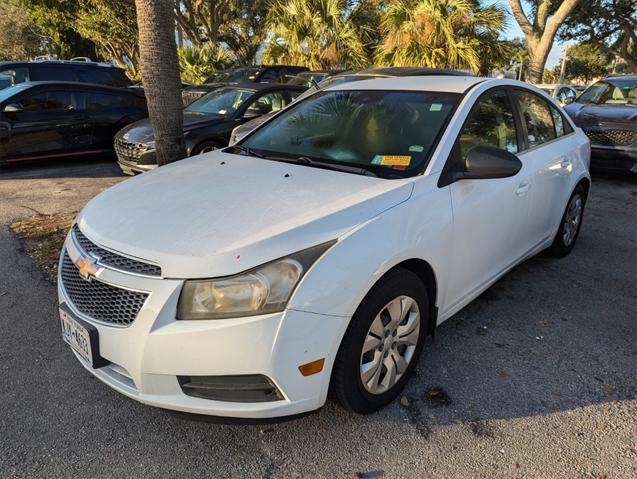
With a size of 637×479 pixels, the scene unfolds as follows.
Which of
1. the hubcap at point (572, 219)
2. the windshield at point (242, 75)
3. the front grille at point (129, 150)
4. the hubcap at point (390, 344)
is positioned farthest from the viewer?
the windshield at point (242, 75)

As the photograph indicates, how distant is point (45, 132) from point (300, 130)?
642 cm

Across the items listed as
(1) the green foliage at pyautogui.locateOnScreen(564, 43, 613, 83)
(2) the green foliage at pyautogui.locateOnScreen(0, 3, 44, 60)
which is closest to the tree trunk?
(2) the green foliage at pyautogui.locateOnScreen(0, 3, 44, 60)

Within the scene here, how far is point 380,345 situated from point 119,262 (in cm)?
124

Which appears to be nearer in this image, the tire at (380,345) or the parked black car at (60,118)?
the tire at (380,345)

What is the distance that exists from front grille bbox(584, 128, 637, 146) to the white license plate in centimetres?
803

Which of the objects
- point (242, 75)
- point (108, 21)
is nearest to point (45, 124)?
point (242, 75)

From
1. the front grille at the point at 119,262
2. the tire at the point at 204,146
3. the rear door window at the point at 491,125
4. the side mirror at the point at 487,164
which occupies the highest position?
the rear door window at the point at 491,125

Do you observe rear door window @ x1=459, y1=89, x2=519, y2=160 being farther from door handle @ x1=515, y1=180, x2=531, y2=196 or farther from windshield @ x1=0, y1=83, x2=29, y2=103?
windshield @ x1=0, y1=83, x2=29, y2=103

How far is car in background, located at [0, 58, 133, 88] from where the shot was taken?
10.6m

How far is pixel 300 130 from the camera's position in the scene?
353cm

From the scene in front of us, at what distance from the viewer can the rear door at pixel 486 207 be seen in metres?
2.87

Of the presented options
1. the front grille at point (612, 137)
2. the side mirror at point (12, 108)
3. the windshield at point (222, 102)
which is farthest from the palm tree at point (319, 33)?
the side mirror at point (12, 108)

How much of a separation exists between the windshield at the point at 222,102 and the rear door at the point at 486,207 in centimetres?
529

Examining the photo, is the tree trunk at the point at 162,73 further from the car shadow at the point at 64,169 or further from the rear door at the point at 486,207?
the car shadow at the point at 64,169
